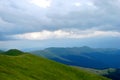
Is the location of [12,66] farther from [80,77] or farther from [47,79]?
[80,77]

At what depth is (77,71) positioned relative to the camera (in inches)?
6713

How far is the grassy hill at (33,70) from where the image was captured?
128 meters

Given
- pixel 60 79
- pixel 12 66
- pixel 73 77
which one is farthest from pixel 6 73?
pixel 73 77

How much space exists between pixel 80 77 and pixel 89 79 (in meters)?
5.44

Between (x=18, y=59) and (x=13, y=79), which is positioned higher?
(x=18, y=59)

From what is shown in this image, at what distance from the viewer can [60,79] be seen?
144 meters

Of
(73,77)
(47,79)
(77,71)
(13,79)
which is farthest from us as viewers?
(77,71)

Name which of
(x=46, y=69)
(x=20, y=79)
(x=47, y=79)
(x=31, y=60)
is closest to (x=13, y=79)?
(x=20, y=79)

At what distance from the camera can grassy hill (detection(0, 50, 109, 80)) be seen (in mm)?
128175

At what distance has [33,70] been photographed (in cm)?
14875

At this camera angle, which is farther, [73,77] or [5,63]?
[73,77]

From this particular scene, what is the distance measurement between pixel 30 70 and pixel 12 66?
9.83m

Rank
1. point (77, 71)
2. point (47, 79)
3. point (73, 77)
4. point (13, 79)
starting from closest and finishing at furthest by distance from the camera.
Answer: point (13, 79), point (47, 79), point (73, 77), point (77, 71)

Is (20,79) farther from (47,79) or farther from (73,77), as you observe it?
(73,77)
